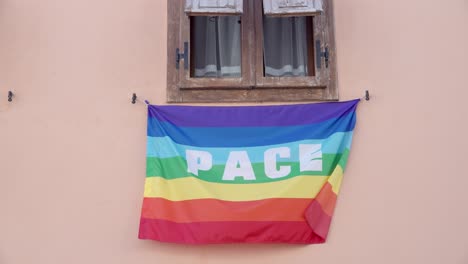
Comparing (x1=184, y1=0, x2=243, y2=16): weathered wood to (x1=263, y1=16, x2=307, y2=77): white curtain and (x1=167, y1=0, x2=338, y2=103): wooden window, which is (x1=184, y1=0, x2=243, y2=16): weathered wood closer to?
(x1=167, y1=0, x2=338, y2=103): wooden window

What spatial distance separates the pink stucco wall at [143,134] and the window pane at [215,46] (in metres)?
0.28

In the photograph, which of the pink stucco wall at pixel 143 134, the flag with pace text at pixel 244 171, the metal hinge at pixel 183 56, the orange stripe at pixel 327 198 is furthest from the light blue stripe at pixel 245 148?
the metal hinge at pixel 183 56

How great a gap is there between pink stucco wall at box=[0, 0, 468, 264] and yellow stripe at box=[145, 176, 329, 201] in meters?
0.17

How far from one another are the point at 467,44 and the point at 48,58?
3000 millimetres

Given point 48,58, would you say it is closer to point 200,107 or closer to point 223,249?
point 200,107

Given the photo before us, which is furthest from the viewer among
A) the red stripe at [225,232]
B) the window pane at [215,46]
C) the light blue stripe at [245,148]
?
the window pane at [215,46]

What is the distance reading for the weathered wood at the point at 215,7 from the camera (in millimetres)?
3395

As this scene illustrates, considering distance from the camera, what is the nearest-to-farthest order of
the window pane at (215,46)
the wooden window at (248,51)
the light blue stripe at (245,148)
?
the light blue stripe at (245,148)
the wooden window at (248,51)
the window pane at (215,46)

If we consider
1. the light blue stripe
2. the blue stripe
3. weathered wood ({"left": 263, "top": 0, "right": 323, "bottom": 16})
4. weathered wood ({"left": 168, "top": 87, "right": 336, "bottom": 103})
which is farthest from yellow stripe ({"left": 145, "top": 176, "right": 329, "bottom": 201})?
weathered wood ({"left": 263, "top": 0, "right": 323, "bottom": 16})

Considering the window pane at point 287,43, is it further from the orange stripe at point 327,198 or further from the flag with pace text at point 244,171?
the orange stripe at point 327,198

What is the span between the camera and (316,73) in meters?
3.47

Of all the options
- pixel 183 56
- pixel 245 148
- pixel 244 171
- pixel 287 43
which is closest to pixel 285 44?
pixel 287 43

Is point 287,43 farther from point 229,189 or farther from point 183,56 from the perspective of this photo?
point 229,189

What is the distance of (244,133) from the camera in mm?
3361
